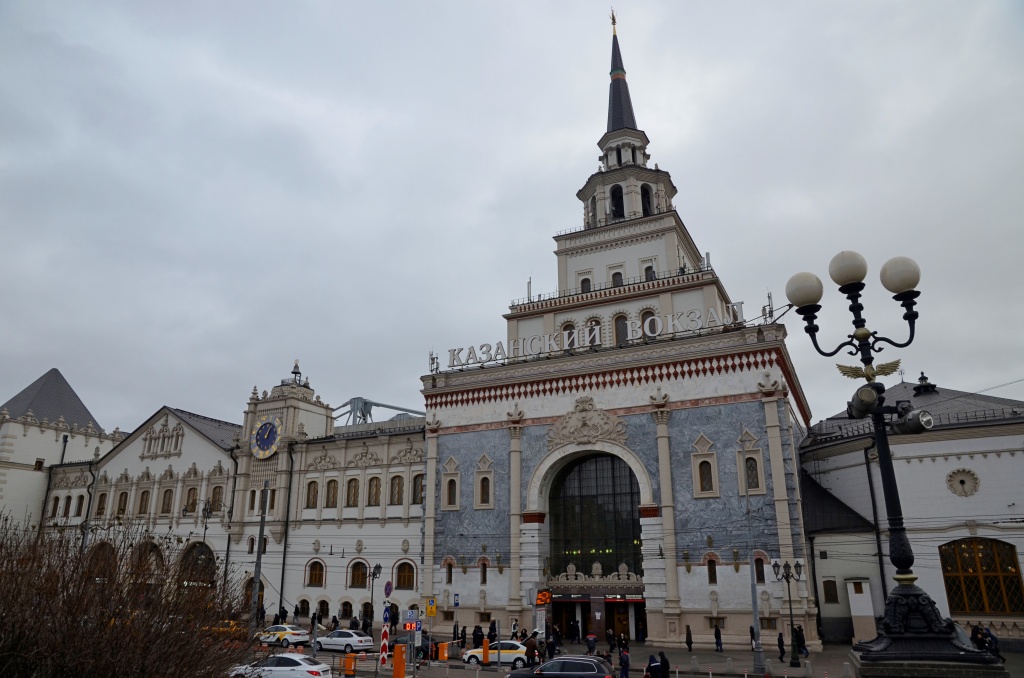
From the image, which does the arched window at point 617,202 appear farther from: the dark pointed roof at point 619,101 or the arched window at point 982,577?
the arched window at point 982,577

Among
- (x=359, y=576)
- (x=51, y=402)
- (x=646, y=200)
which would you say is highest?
(x=646, y=200)

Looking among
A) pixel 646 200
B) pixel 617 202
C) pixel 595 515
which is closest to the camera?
pixel 595 515

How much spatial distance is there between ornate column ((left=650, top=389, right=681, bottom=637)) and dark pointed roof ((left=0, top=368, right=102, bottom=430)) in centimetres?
5942

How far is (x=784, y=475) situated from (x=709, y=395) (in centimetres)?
543

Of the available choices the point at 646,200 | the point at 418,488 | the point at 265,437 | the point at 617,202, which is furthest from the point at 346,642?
the point at 646,200

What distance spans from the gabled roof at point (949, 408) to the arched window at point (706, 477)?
8762 mm

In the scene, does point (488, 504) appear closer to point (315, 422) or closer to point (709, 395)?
point (709, 395)

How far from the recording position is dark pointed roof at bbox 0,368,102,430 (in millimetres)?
66062

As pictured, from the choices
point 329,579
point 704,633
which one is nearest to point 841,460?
point 704,633

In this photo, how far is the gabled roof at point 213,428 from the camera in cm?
5612

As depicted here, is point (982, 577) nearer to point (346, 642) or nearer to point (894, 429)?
point (894, 429)

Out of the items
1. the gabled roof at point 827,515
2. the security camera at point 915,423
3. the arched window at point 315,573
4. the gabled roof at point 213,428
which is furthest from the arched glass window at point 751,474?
the gabled roof at point 213,428

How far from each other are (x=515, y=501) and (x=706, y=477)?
10.6 meters

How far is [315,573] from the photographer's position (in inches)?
1875
